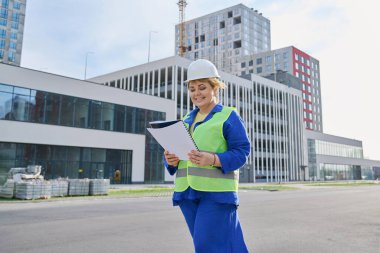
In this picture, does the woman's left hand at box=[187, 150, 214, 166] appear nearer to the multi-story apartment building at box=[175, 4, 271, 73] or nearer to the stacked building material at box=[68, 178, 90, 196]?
the stacked building material at box=[68, 178, 90, 196]

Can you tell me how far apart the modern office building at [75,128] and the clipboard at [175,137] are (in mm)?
28292

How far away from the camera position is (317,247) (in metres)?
5.84

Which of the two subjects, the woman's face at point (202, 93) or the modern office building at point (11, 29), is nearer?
the woman's face at point (202, 93)

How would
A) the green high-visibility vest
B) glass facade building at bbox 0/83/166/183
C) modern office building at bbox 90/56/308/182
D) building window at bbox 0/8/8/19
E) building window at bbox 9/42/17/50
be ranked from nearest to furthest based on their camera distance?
the green high-visibility vest → glass facade building at bbox 0/83/166/183 → modern office building at bbox 90/56/308/182 → building window at bbox 0/8/8/19 → building window at bbox 9/42/17/50

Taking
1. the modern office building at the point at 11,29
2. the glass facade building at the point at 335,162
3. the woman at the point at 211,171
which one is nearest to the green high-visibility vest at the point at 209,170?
the woman at the point at 211,171

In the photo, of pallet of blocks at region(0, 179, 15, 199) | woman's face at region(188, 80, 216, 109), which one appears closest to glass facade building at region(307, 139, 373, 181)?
pallet of blocks at region(0, 179, 15, 199)

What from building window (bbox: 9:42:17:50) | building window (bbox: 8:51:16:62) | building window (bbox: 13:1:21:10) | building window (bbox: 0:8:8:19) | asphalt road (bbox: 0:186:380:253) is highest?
building window (bbox: 13:1:21:10)

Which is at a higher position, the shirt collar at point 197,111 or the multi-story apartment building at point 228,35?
the multi-story apartment building at point 228,35

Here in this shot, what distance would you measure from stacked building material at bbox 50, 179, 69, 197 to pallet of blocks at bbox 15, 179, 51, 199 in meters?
0.77

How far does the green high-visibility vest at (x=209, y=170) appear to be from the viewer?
2486 mm

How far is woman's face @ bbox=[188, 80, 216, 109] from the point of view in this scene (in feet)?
9.10

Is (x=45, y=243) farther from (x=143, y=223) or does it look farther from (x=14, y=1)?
(x=14, y=1)

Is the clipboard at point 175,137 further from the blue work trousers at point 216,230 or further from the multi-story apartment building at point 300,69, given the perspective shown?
the multi-story apartment building at point 300,69

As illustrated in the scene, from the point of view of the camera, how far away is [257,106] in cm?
6125
